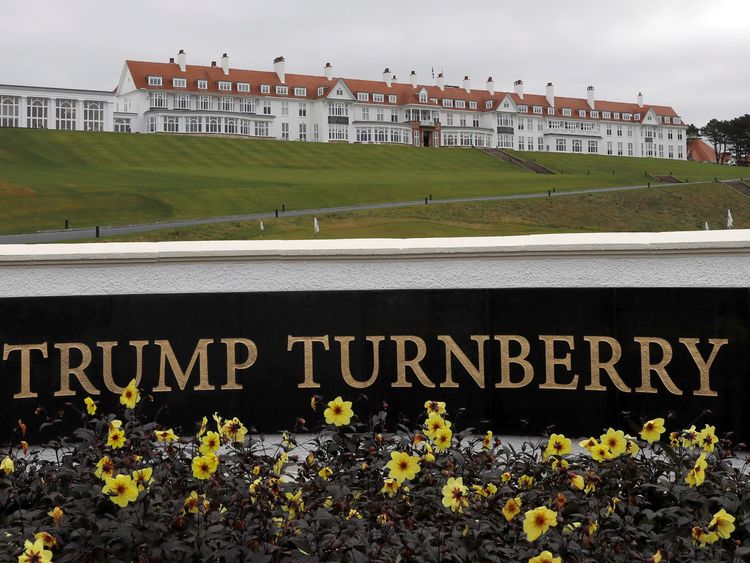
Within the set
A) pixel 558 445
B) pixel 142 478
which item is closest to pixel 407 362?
pixel 558 445

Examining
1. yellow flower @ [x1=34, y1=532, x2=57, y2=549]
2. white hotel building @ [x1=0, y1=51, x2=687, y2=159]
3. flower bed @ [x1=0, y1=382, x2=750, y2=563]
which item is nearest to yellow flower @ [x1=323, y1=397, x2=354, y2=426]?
flower bed @ [x1=0, y1=382, x2=750, y2=563]

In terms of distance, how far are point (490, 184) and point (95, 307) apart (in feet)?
192

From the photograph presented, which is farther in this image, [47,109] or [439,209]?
[47,109]

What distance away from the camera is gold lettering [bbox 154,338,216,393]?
22.0 ft

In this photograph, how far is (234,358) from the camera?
22.2ft

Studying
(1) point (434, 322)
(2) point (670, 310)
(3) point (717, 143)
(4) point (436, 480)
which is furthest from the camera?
(3) point (717, 143)

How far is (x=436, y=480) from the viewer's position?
15.4 feet

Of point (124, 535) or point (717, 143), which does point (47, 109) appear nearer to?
point (124, 535)

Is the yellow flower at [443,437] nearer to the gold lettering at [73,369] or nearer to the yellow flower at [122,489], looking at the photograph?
the yellow flower at [122,489]

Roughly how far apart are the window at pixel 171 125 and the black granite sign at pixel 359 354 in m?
96.9

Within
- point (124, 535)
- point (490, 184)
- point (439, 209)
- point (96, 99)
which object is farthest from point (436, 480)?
point (96, 99)

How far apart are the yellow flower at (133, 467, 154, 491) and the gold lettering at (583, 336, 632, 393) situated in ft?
12.6

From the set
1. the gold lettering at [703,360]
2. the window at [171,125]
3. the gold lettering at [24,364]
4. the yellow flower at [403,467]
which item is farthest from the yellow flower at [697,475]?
the window at [171,125]

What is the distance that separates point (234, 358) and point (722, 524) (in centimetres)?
415
